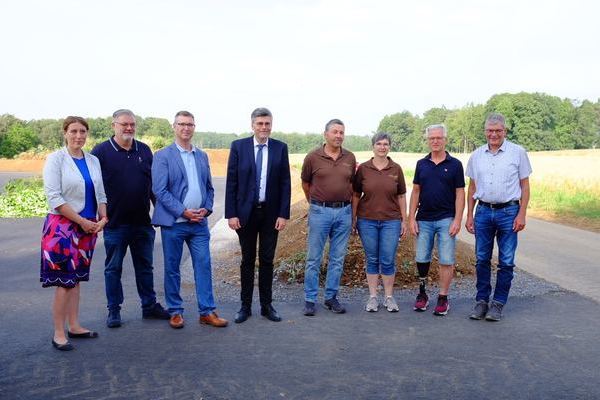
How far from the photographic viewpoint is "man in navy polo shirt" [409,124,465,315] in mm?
5879

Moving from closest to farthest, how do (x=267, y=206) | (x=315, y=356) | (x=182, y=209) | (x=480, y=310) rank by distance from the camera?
(x=315, y=356) < (x=182, y=209) < (x=267, y=206) < (x=480, y=310)

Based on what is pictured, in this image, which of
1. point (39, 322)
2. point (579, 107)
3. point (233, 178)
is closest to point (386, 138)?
point (233, 178)

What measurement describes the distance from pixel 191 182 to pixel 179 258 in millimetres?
775

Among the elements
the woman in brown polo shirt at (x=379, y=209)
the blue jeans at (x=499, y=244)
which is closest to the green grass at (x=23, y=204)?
the woman in brown polo shirt at (x=379, y=209)

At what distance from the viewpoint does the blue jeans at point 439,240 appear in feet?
19.4

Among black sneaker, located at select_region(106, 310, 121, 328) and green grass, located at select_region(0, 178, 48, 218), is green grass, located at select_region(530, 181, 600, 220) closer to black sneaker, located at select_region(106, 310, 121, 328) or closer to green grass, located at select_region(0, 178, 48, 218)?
black sneaker, located at select_region(106, 310, 121, 328)

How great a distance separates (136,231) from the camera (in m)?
5.59

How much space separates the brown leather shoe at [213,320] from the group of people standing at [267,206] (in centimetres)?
1

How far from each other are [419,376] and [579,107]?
12737 cm

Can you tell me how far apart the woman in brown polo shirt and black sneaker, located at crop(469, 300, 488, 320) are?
83cm

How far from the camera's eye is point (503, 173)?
5.67 metres

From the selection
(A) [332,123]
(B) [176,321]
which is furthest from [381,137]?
(B) [176,321]

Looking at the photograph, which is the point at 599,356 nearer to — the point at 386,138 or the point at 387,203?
the point at 387,203

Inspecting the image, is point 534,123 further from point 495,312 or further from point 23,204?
point 495,312
